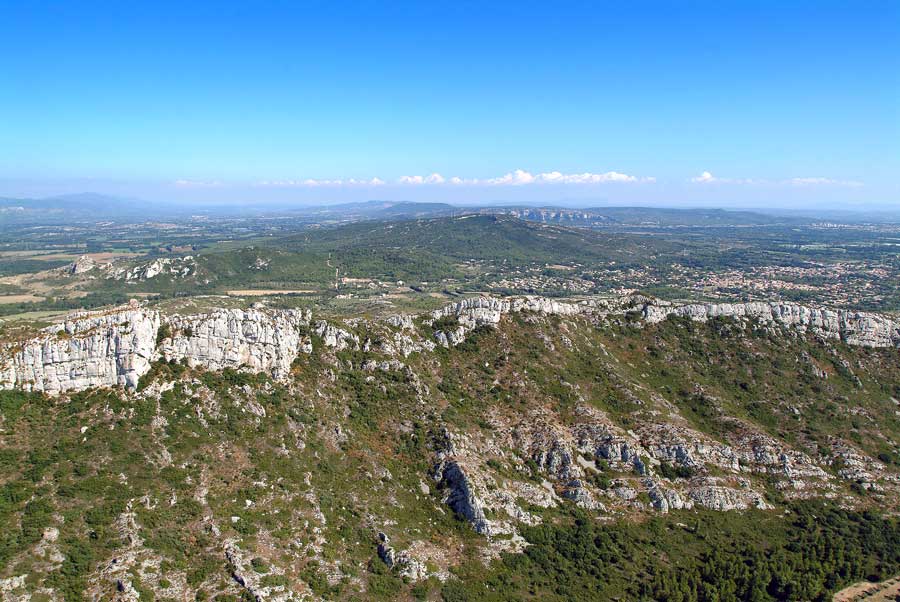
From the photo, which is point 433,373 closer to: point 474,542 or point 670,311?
point 474,542

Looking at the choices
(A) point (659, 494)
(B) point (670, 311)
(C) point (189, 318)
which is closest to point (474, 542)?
(A) point (659, 494)

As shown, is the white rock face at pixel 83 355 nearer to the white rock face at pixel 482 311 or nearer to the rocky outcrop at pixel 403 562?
the rocky outcrop at pixel 403 562

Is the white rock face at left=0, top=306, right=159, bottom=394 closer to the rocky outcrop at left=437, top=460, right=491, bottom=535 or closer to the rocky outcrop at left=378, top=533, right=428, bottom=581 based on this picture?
the rocky outcrop at left=378, top=533, right=428, bottom=581

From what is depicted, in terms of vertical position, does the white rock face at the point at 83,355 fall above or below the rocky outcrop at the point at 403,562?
above

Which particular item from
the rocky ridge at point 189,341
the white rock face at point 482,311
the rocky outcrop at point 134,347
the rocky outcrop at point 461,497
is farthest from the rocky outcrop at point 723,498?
the rocky outcrop at point 134,347

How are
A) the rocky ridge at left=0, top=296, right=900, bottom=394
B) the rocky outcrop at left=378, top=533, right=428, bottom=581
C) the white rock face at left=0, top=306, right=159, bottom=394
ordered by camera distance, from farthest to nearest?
the rocky ridge at left=0, top=296, right=900, bottom=394
the white rock face at left=0, top=306, right=159, bottom=394
the rocky outcrop at left=378, top=533, right=428, bottom=581

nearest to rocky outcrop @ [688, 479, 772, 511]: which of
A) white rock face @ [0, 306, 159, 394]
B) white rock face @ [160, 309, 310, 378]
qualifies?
white rock face @ [160, 309, 310, 378]

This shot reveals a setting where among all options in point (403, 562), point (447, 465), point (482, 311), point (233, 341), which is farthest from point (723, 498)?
point (233, 341)
